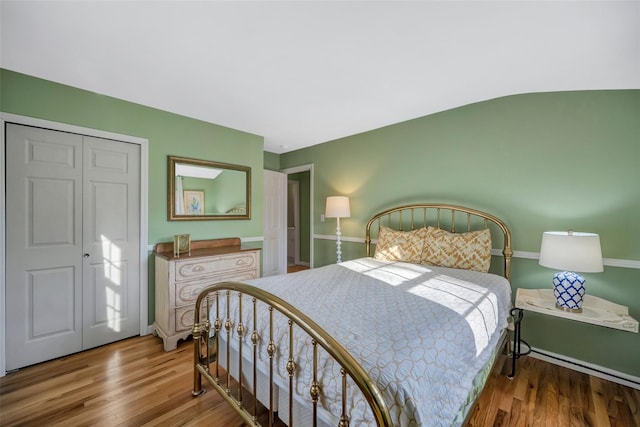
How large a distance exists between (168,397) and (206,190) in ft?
7.06

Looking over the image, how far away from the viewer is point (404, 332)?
3.94ft

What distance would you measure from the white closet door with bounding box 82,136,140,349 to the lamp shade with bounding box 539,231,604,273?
3.73 meters

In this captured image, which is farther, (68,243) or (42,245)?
(68,243)

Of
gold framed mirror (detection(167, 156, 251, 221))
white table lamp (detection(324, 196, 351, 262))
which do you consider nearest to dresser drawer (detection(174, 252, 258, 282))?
gold framed mirror (detection(167, 156, 251, 221))

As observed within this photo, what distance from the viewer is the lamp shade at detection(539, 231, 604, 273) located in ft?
5.85

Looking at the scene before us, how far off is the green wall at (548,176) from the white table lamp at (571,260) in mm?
492

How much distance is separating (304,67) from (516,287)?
9.25ft

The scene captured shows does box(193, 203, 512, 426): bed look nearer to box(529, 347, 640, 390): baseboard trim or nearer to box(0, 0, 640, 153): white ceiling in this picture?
box(529, 347, 640, 390): baseboard trim

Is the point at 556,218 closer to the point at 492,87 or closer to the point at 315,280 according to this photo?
the point at 492,87

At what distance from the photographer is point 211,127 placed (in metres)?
3.28

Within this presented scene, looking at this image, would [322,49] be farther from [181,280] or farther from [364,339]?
[181,280]

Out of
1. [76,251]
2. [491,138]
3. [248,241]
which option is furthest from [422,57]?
[76,251]

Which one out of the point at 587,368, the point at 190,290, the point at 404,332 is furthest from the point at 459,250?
the point at 190,290

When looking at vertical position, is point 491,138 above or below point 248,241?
above
